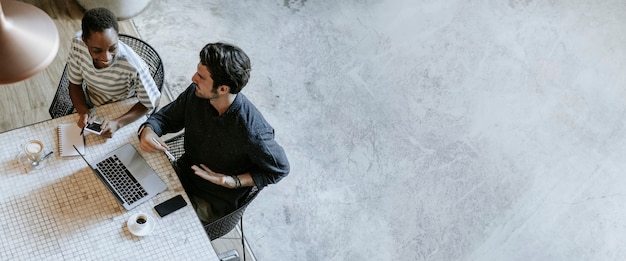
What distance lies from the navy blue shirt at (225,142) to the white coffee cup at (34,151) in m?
0.43

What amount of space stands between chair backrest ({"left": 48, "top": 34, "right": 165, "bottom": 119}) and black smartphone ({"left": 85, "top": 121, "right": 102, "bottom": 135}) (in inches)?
15.2

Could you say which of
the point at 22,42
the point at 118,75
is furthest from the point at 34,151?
the point at 22,42

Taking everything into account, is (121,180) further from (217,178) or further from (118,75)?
(118,75)

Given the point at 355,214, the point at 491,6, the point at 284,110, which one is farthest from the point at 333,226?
the point at 491,6

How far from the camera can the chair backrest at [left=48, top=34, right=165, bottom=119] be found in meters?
Answer: 2.95

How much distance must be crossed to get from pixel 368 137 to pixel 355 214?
0.57 m

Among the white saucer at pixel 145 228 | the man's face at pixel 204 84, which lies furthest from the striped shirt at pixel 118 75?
the white saucer at pixel 145 228

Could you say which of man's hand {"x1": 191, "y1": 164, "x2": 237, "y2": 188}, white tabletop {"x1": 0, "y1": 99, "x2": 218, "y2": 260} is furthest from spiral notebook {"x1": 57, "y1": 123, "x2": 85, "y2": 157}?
man's hand {"x1": 191, "y1": 164, "x2": 237, "y2": 188}

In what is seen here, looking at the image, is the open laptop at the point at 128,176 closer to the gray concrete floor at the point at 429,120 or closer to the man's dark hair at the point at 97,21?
the man's dark hair at the point at 97,21

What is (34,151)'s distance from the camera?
2492 millimetres

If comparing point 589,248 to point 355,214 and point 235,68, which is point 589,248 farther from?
point 235,68

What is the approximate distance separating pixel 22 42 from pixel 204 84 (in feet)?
3.21

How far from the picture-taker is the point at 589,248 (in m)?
3.79

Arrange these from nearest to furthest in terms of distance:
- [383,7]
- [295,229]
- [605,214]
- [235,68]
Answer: [235,68] < [295,229] < [605,214] < [383,7]
